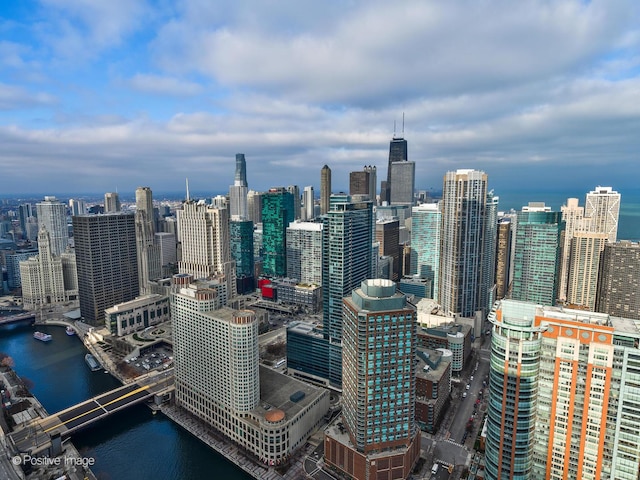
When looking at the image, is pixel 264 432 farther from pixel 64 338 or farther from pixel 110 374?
pixel 64 338

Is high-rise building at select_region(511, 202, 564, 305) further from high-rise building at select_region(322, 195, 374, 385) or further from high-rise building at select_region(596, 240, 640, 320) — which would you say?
high-rise building at select_region(322, 195, 374, 385)

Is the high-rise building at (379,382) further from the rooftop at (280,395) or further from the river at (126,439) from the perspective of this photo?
the river at (126,439)

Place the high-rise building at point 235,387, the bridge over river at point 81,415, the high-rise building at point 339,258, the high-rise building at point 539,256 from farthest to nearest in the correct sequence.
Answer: the high-rise building at point 539,256 < the high-rise building at point 339,258 < the bridge over river at point 81,415 < the high-rise building at point 235,387

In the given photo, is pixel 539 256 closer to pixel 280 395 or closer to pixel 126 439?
pixel 280 395

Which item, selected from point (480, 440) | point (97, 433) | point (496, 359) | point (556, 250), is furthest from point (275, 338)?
point (556, 250)

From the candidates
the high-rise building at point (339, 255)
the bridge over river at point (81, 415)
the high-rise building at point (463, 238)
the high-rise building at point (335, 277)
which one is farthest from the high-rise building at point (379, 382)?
the high-rise building at point (463, 238)

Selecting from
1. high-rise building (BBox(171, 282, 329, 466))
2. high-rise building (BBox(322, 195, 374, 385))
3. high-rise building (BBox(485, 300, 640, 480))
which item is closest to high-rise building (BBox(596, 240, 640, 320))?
high-rise building (BBox(485, 300, 640, 480))
